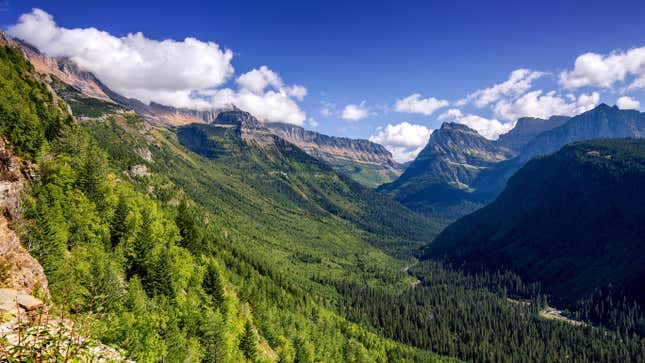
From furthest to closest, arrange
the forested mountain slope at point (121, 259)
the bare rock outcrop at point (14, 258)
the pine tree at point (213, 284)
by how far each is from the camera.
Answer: the pine tree at point (213, 284) < the forested mountain slope at point (121, 259) < the bare rock outcrop at point (14, 258)

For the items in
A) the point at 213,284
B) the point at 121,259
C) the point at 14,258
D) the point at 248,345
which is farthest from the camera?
the point at 213,284

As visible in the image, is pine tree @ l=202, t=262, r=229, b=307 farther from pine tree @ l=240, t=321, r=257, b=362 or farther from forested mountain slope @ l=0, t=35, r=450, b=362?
pine tree @ l=240, t=321, r=257, b=362

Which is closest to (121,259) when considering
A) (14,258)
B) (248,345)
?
(14,258)

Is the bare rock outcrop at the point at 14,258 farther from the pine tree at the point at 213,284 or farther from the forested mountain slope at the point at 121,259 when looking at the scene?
the pine tree at the point at 213,284

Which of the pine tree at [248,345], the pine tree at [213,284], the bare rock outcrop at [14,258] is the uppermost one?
the bare rock outcrop at [14,258]

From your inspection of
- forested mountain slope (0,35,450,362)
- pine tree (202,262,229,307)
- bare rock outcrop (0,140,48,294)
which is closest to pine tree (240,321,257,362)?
forested mountain slope (0,35,450,362)

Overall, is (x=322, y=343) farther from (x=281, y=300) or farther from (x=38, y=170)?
(x=38, y=170)

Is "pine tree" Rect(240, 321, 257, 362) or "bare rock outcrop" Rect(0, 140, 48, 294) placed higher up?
"bare rock outcrop" Rect(0, 140, 48, 294)

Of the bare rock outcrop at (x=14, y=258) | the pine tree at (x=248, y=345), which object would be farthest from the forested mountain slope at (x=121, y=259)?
the bare rock outcrop at (x=14, y=258)

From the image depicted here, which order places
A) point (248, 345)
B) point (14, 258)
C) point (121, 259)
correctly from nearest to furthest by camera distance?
point (14, 258) < point (121, 259) < point (248, 345)

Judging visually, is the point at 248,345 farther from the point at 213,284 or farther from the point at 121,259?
the point at 121,259

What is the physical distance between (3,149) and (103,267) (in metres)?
28.7

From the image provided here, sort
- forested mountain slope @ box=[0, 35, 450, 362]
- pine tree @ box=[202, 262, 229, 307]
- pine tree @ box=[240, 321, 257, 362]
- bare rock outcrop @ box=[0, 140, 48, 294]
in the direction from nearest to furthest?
1. bare rock outcrop @ box=[0, 140, 48, 294]
2. forested mountain slope @ box=[0, 35, 450, 362]
3. pine tree @ box=[240, 321, 257, 362]
4. pine tree @ box=[202, 262, 229, 307]

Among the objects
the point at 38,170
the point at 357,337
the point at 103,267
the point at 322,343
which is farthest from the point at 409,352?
the point at 38,170
